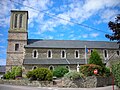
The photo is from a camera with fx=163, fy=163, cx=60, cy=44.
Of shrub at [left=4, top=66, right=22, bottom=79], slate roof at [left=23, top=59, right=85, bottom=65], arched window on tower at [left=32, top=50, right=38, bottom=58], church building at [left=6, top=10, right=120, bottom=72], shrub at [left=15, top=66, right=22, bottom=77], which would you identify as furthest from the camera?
arched window on tower at [left=32, top=50, right=38, bottom=58]

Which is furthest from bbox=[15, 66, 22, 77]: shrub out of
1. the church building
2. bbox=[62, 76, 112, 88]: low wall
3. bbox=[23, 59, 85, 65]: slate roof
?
bbox=[62, 76, 112, 88]: low wall

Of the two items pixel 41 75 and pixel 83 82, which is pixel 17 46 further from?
pixel 83 82

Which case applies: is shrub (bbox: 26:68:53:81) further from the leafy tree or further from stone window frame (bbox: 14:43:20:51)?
stone window frame (bbox: 14:43:20:51)

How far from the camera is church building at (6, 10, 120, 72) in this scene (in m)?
36.9

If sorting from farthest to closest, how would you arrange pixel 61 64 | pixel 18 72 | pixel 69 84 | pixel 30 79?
1. pixel 61 64
2. pixel 18 72
3. pixel 30 79
4. pixel 69 84

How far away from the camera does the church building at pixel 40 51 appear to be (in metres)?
36.9

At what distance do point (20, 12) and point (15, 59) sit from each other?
1208 centimetres

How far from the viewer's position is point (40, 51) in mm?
39125

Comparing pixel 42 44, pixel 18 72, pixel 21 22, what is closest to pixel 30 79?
pixel 18 72

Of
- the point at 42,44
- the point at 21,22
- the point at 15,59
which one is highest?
the point at 21,22

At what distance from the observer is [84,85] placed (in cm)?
2033

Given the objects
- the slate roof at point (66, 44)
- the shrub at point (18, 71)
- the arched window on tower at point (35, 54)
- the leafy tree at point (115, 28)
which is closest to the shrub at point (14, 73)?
the shrub at point (18, 71)

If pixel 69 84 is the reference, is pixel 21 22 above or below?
above

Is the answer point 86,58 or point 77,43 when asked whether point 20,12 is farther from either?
point 86,58
